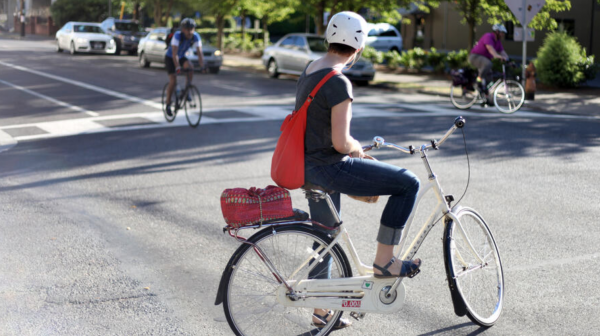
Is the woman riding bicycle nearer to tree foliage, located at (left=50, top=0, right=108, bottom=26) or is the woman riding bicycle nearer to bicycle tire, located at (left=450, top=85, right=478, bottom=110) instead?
bicycle tire, located at (left=450, top=85, right=478, bottom=110)

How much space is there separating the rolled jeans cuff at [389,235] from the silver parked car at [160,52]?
22.2 meters

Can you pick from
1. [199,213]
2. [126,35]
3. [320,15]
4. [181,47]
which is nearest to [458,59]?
[320,15]

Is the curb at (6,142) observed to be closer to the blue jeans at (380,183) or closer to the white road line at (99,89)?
the white road line at (99,89)

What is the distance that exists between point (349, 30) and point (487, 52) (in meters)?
12.5

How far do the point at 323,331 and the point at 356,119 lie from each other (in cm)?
983

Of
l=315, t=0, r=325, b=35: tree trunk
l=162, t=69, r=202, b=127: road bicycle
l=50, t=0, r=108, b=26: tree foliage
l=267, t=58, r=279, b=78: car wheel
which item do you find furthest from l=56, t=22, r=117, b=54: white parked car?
l=50, t=0, r=108, b=26: tree foliage

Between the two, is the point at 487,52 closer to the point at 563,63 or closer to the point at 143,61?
the point at 563,63

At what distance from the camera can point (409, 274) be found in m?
3.87

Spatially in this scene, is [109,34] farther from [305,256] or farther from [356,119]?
[305,256]

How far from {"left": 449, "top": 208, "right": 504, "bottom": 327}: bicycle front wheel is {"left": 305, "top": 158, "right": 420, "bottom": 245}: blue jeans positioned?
42 cm

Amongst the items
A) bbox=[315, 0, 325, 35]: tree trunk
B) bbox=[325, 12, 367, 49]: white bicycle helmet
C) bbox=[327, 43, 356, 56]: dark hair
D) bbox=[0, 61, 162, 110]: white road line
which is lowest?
bbox=[0, 61, 162, 110]: white road line

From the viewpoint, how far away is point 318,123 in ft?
12.3

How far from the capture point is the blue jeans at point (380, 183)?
3705 millimetres

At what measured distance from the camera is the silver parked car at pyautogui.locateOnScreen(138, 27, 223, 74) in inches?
1010
